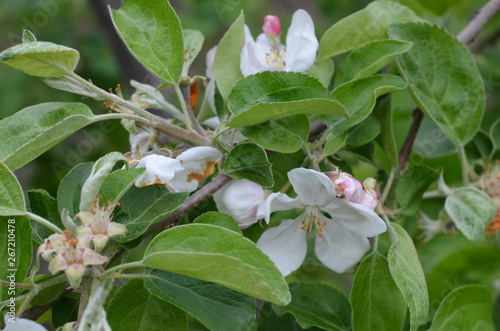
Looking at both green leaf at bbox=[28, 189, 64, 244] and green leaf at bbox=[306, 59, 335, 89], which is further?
green leaf at bbox=[306, 59, 335, 89]

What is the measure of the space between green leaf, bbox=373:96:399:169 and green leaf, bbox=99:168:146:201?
18.4 inches

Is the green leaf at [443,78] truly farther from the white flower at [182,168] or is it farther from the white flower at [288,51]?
the white flower at [182,168]

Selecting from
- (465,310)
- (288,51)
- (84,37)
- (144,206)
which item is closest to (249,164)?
(144,206)

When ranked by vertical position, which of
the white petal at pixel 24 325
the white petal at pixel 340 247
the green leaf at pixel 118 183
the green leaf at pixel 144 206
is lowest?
Result: the white petal at pixel 340 247

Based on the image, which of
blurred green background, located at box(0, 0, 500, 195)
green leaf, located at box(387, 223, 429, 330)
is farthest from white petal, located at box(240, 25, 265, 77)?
blurred green background, located at box(0, 0, 500, 195)

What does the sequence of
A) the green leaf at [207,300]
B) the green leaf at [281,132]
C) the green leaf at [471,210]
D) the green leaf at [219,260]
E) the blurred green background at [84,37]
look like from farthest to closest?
the blurred green background at [84,37] → the green leaf at [471,210] → the green leaf at [281,132] → the green leaf at [207,300] → the green leaf at [219,260]

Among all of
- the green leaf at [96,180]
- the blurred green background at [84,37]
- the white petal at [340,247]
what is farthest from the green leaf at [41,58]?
the blurred green background at [84,37]

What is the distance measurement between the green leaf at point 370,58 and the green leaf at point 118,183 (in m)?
0.40

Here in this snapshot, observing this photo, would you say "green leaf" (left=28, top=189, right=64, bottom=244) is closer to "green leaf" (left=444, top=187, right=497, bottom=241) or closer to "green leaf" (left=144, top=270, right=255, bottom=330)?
"green leaf" (left=144, top=270, right=255, bottom=330)

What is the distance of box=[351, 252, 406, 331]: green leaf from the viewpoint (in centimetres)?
100

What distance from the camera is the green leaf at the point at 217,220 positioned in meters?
0.90

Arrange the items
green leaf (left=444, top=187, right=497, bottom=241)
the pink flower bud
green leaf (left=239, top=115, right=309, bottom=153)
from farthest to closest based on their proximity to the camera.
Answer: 1. the pink flower bud
2. green leaf (left=444, top=187, right=497, bottom=241)
3. green leaf (left=239, top=115, right=309, bottom=153)

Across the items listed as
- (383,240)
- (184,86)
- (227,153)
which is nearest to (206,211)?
(227,153)

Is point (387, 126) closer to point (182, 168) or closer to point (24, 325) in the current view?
point (182, 168)
